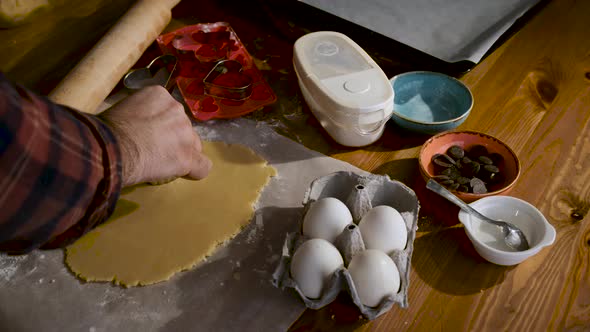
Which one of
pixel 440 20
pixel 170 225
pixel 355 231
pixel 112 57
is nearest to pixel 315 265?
pixel 355 231

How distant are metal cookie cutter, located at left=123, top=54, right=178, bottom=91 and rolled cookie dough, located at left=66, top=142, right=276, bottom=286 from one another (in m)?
0.27

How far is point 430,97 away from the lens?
3.53 feet

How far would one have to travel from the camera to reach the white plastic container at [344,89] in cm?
91

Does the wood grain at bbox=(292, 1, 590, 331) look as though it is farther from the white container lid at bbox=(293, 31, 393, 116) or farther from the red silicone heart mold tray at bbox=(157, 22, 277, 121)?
the red silicone heart mold tray at bbox=(157, 22, 277, 121)

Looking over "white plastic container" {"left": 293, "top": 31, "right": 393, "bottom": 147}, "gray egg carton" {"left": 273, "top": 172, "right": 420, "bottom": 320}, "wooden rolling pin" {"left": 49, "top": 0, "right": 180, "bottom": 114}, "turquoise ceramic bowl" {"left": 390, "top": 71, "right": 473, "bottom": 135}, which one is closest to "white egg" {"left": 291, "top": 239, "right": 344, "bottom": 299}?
"gray egg carton" {"left": 273, "top": 172, "right": 420, "bottom": 320}

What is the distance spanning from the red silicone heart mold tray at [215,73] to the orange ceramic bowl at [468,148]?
37 centimetres

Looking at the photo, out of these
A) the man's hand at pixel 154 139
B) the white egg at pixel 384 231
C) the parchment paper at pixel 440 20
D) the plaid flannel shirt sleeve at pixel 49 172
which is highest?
the plaid flannel shirt sleeve at pixel 49 172

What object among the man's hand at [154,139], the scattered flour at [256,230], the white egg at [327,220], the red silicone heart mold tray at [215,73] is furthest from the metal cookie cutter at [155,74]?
the white egg at [327,220]

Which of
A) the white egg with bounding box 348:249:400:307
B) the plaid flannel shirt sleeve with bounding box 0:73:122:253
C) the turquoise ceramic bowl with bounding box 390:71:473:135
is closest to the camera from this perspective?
the plaid flannel shirt sleeve with bounding box 0:73:122:253

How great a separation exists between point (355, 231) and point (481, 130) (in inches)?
19.6

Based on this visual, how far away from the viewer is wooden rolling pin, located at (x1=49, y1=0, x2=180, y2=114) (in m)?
0.99

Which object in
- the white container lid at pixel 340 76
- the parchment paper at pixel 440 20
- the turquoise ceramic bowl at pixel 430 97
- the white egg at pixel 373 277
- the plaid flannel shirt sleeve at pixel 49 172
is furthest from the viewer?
the parchment paper at pixel 440 20

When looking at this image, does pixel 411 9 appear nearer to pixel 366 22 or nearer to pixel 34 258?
pixel 366 22

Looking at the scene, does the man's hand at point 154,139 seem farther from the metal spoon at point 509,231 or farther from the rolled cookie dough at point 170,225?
the metal spoon at point 509,231
